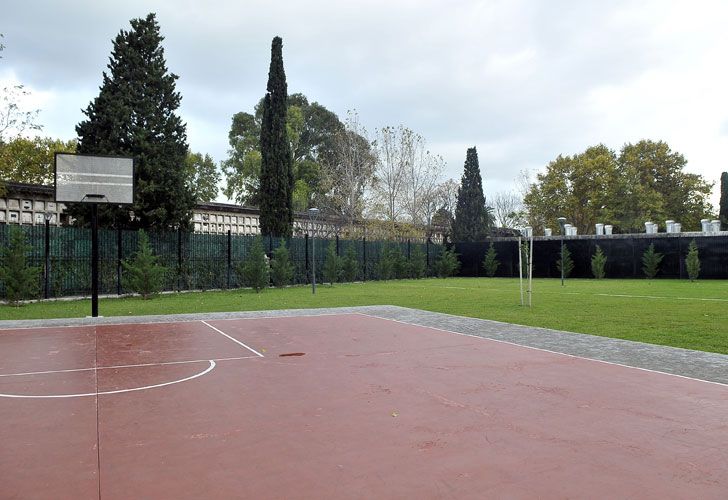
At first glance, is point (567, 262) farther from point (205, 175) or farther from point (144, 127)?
point (205, 175)

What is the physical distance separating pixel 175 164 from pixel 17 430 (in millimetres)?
16232

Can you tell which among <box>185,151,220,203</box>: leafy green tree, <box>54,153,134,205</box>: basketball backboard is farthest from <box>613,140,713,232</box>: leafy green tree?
<box>54,153,134,205</box>: basketball backboard

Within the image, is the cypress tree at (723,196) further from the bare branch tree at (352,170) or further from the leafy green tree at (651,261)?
the bare branch tree at (352,170)

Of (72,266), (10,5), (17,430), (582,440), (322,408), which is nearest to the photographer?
(582,440)

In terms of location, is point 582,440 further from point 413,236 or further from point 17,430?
point 413,236

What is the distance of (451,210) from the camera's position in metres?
46.6

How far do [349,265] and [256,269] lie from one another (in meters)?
6.63

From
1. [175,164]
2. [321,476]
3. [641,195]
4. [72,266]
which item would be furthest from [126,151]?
[641,195]

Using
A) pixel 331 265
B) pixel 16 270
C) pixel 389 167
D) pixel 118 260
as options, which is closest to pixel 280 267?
pixel 331 265

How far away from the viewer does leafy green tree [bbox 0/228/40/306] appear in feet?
45.7

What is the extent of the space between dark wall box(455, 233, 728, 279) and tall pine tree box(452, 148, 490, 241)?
19.5 ft

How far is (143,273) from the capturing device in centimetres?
1590

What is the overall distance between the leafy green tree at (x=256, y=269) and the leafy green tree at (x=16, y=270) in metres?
6.61

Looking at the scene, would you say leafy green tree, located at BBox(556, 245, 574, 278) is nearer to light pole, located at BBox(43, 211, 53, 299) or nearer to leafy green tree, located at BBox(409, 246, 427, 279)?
leafy green tree, located at BBox(409, 246, 427, 279)
